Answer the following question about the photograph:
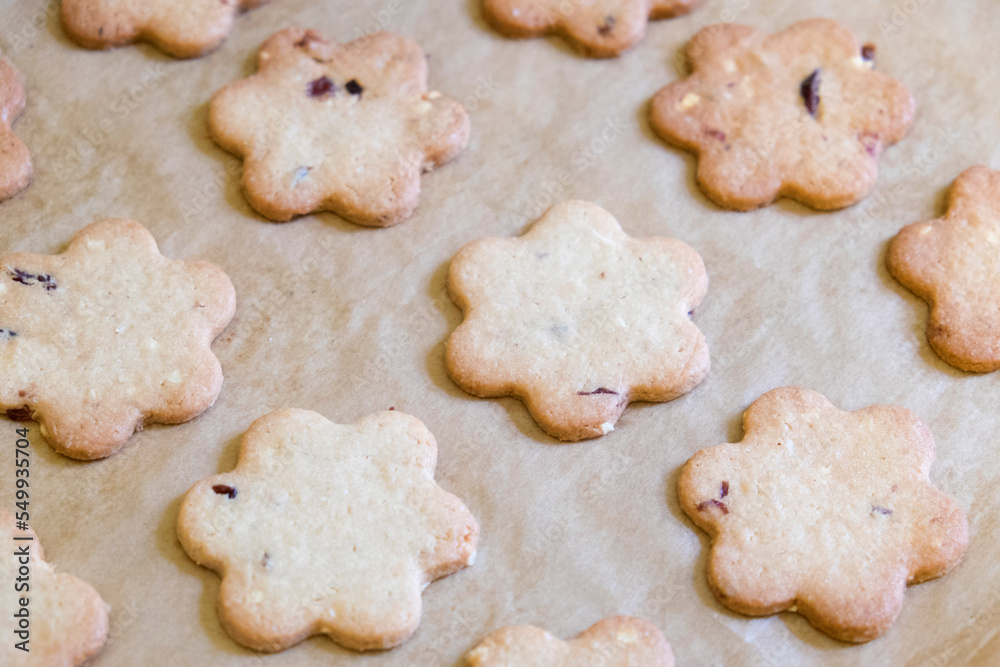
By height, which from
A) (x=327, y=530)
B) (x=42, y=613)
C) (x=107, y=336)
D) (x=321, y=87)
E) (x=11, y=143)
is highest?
(x=321, y=87)

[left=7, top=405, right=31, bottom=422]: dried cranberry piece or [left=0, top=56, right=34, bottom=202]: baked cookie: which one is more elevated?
[left=0, top=56, right=34, bottom=202]: baked cookie

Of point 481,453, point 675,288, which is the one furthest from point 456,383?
point 675,288

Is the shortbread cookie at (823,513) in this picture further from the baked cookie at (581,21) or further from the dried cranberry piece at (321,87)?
the dried cranberry piece at (321,87)

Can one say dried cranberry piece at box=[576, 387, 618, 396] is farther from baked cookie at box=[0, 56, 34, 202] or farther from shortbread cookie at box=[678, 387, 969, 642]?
baked cookie at box=[0, 56, 34, 202]

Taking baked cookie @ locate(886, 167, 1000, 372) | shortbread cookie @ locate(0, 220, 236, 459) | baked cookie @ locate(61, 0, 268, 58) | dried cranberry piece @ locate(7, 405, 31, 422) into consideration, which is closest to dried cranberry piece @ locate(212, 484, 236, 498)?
shortbread cookie @ locate(0, 220, 236, 459)

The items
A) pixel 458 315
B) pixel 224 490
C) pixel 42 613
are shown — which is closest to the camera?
pixel 42 613

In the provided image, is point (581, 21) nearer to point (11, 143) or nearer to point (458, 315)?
point (458, 315)

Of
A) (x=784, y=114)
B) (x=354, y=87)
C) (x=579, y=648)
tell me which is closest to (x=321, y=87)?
(x=354, y=87)
